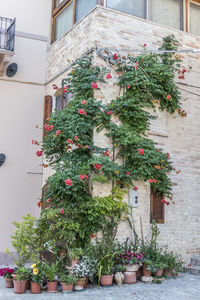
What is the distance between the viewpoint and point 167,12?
10.6m

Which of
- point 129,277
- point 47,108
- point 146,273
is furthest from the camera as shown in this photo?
point 47,108

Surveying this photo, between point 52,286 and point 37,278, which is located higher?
point 37,278

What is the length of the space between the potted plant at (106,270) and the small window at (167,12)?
6.12 m

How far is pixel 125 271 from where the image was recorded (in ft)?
25.4

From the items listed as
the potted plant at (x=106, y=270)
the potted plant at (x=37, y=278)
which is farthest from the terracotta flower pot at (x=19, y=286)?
the potted plant at (x=106, y=270)

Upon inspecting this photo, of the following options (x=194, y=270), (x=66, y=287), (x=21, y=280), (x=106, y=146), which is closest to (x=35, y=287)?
(x=21, y=280)

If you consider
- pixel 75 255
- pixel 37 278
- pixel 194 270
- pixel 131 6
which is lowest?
pixel 194 270

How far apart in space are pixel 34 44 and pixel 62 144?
406 cm

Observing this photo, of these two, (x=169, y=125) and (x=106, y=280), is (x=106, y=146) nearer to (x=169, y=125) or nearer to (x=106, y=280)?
(x=169, y=125)

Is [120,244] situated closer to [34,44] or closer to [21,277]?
[21,277]

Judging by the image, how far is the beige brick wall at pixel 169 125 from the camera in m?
9.30

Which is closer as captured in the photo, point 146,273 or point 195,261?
point 146,273

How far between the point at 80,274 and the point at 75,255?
1.33ft

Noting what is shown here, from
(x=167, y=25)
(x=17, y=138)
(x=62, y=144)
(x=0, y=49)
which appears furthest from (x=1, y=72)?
(x=167, y=25)
